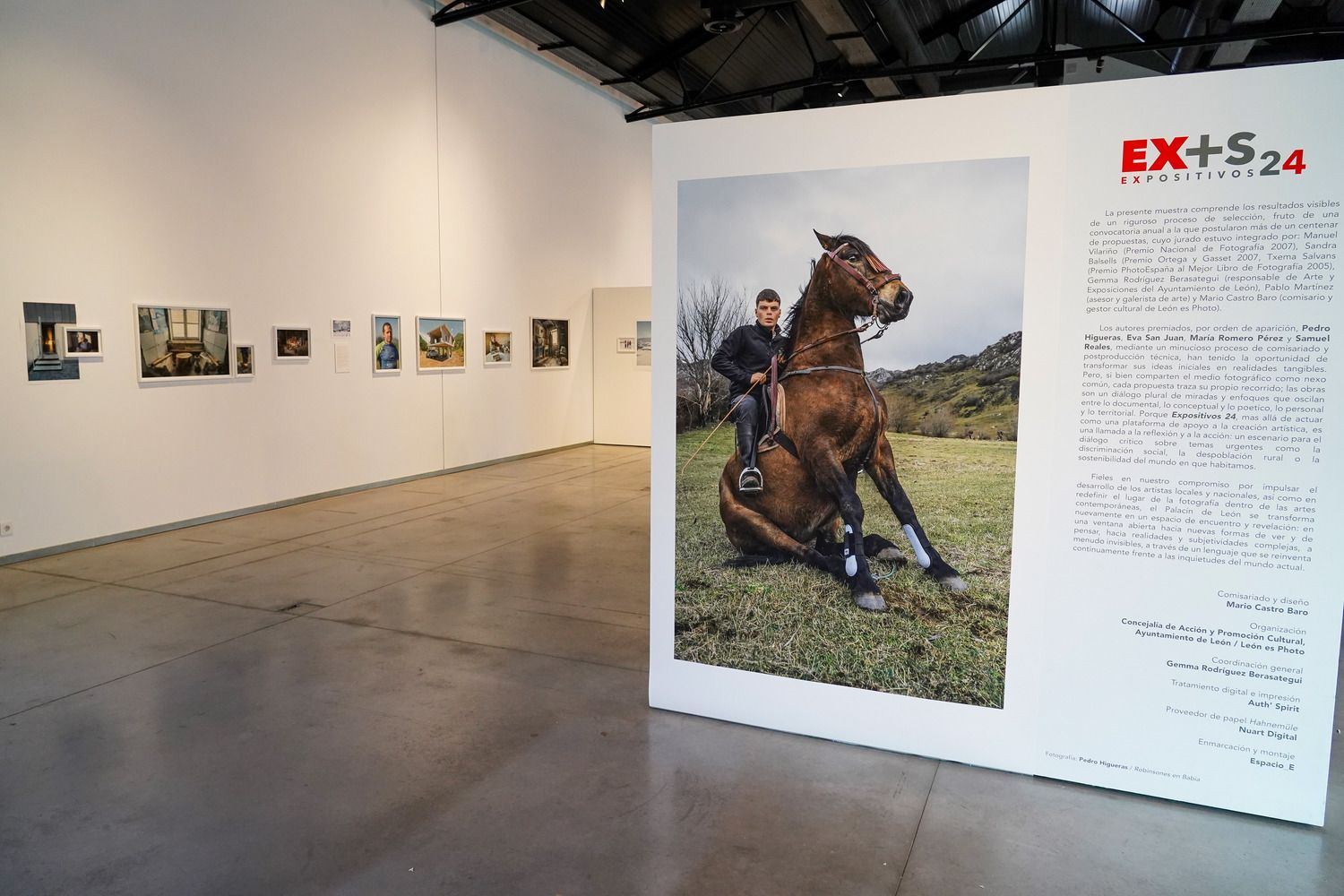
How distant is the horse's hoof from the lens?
419 centimetres

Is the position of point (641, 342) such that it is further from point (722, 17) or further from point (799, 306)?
point (799, 306)

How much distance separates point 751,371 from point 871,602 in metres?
1.27

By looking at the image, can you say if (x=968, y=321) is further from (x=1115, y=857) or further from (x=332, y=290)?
(x=332, y=290)

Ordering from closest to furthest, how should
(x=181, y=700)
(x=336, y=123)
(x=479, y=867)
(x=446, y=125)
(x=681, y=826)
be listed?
(x=479, y=867), (x=681, y=826), (x=181, y=700), (x=336, y=123), (x=446, y=125)

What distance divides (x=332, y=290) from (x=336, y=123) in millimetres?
2104

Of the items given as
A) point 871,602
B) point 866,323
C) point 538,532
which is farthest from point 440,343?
point 871,602

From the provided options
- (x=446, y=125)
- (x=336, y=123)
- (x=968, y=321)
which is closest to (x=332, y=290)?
(x=336, y=123)

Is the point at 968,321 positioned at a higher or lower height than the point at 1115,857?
higher

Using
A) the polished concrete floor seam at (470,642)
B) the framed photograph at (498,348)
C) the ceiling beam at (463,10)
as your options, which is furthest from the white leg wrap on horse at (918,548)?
the framed photograph at (498,348)

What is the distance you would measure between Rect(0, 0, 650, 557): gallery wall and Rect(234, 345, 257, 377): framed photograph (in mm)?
94

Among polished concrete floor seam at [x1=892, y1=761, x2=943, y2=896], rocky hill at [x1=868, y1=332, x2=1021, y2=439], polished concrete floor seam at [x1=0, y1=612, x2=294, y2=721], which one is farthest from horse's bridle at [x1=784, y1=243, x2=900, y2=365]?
polished concrete floor seam at [x1=0, y1=612, x2=294, y2=721]

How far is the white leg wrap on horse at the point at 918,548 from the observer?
4.12 metres

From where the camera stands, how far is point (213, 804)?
3.84m

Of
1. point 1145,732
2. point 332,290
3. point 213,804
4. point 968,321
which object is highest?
point 332,290
